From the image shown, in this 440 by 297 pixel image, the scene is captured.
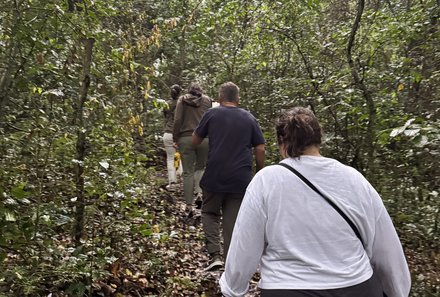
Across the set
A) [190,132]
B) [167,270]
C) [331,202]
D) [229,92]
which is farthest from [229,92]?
[331,202]

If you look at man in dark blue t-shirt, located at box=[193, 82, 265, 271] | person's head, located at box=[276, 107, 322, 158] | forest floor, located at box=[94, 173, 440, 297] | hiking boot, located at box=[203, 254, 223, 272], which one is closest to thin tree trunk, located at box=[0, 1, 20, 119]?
forest floor, located at box=[94, 173, 440, 297]

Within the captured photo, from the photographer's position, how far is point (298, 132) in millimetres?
2496

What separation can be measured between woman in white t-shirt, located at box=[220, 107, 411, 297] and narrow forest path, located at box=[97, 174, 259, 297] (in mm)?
2300

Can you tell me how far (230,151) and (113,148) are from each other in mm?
1256

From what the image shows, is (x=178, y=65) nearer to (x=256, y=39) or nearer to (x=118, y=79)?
(x=256, y=39)

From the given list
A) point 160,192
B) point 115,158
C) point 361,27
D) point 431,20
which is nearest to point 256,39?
point 361,27

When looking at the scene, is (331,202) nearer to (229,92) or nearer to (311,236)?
(311,236)

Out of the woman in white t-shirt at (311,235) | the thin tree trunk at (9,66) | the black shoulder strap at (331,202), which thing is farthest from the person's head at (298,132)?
the thin tree trunk at (9,66)

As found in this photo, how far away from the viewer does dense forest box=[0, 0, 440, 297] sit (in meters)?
3.75

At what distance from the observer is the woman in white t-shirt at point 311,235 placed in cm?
223

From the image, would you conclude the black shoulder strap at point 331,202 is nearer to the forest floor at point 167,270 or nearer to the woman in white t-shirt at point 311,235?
the woman in white t-shirt at point 311,235

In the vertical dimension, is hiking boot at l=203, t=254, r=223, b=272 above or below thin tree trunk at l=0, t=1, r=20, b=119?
below

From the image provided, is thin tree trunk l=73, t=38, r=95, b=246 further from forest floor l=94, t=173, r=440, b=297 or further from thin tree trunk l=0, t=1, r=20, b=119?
thin tree trunk l=0, t=1, r=20, b=119

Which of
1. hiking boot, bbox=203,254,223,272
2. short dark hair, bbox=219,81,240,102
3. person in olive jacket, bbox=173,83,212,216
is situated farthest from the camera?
person in olive jacket, bbox=173,83,212,216
